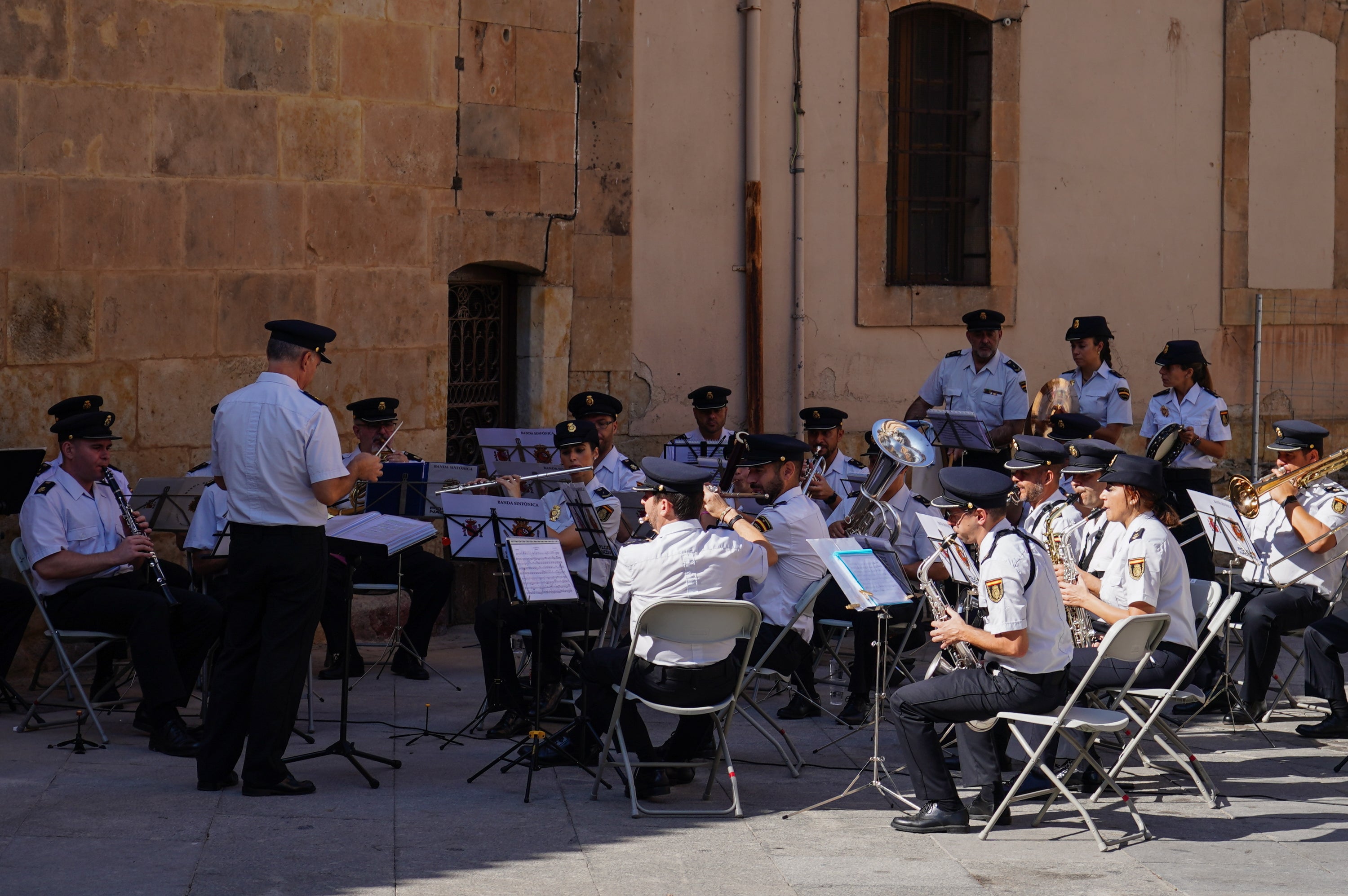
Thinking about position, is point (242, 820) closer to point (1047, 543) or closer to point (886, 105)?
point (1047, 543)

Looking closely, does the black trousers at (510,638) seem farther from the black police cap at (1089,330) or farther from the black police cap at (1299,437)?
the black police cap at (1089,330)

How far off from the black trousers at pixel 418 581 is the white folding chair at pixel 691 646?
3.19 m

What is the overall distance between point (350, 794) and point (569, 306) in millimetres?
5422

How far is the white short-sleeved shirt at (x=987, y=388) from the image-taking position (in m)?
11.0

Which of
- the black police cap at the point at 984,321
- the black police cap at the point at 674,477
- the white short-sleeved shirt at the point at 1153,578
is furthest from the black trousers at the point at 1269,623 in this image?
the black police cap at the point at 674,477

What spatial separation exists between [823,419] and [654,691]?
3550 millimetres

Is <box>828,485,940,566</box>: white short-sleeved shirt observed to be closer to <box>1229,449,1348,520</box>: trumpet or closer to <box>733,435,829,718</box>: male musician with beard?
<box>733,435,829,718</box>: male musician with beard

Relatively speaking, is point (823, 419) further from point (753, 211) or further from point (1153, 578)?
point (1153, 578)

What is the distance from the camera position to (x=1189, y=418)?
11.0 m

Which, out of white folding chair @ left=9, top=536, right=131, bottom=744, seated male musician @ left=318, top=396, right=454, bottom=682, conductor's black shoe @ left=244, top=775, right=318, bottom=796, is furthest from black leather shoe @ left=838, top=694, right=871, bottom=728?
white folding chair @ left=9, top=536, right=131, bottom=744

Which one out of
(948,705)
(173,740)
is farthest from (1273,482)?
(173,740)

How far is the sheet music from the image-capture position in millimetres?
6750

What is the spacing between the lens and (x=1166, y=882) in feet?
19.0

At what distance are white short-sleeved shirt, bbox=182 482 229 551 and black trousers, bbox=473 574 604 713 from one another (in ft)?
4.98
